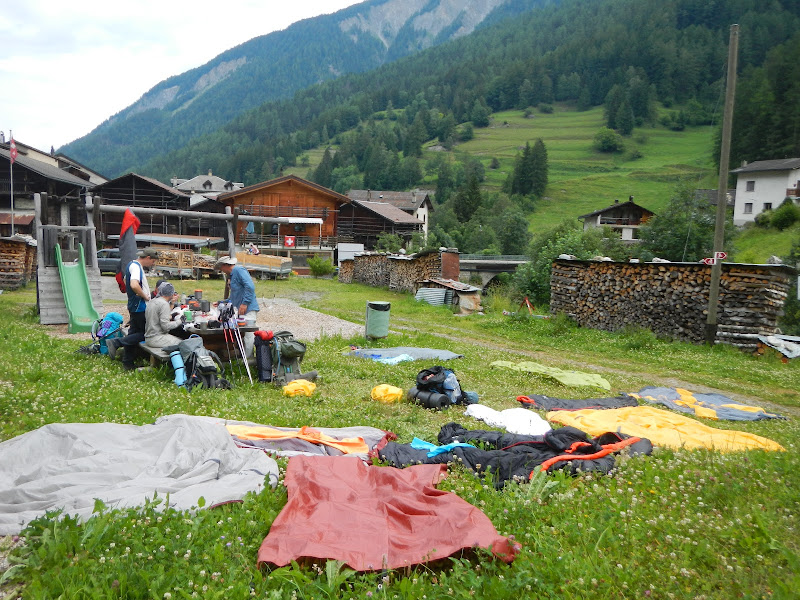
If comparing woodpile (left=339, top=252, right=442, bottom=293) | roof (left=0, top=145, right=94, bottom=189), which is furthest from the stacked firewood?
roof (left=0, top=145, right=94, bottom=189)

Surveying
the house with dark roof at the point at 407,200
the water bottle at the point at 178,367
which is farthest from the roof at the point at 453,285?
the house with dark roof at the point at 407,200

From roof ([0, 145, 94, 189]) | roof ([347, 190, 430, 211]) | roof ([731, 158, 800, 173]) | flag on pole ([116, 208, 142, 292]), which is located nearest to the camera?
flag on pole ([116, 208, 142, 292])

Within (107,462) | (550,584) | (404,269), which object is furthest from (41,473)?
(404,269)

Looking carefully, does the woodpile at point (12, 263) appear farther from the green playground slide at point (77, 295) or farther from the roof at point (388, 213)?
the roof at point (388, 213)

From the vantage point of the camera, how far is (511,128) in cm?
14100

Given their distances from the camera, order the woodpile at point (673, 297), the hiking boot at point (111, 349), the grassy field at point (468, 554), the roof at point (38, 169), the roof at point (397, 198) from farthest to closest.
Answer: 1. the roof at point (397, 198)
2. the roof at point (38, 169)
3. the woodpile at point (673, 297)
4. the hiking boot at point (111, 349)
5. the grassy field at point (468, 554)

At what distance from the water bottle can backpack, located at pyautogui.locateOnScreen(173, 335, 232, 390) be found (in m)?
0.05

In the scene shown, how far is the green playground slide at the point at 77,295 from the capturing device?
571 inches

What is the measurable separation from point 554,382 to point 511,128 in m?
139

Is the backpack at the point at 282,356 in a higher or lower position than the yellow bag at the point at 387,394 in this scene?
higher

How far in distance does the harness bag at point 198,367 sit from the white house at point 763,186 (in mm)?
63391

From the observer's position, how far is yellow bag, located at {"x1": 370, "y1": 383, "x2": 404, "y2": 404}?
28.2ft

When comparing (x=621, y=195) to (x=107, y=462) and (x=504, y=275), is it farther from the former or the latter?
(x=107, y=462)

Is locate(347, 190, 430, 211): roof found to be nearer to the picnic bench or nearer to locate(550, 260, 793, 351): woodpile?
locate(550, 260, 793, 351): woodpile
